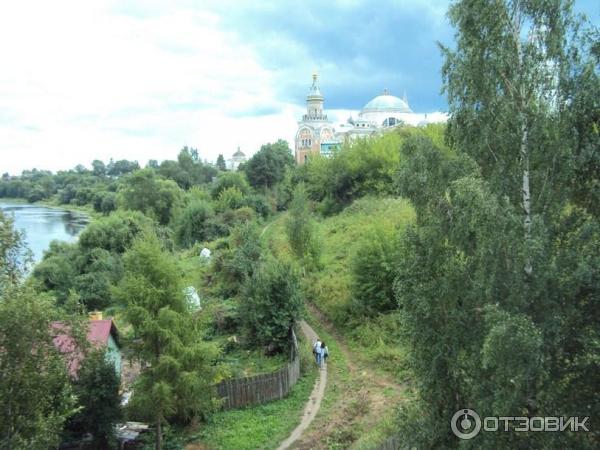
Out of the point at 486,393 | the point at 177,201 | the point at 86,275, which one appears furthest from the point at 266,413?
the point at 177,201

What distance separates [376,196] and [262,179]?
33107 millimetres

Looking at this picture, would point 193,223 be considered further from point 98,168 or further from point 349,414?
point 98,168

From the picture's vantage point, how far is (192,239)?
5575cm

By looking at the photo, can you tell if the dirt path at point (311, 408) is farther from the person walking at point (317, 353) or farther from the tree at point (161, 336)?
the tree at point (161, 336)

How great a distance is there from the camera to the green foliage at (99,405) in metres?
14.5

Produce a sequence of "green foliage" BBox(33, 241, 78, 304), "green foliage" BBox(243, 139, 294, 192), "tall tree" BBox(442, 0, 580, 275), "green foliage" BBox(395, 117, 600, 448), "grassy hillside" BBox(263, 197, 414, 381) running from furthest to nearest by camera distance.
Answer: "green foliage" BBox(243, 139, 294, 192) → "green foliage" BBox(33, 241, 78, 304) → "grassy hillside" BBox(263, 197, 414, 381) → "tall tree" BBox(442, 0, 580, 275) → "green foliage" BBox(395, 117, 600, 448)

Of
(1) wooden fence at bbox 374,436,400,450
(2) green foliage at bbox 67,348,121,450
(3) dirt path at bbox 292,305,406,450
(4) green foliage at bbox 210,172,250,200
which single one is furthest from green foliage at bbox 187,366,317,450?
(4) green foliage at bbox 210,172,250,200

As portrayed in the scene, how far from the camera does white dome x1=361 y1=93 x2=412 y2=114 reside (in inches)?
3885

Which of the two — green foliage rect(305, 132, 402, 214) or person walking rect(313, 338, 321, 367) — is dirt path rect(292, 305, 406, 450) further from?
green foliage rect(305, 132, 402, 214)

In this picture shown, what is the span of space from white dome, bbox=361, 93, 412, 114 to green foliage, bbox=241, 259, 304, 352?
8120cm

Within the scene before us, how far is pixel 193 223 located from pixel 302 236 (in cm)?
2661

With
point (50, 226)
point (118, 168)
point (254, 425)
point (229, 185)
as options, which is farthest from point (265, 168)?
point (118, 168)

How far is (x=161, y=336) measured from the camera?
1426cm

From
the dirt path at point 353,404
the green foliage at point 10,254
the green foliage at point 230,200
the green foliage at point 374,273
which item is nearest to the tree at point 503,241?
the dirt path at point 353,404
